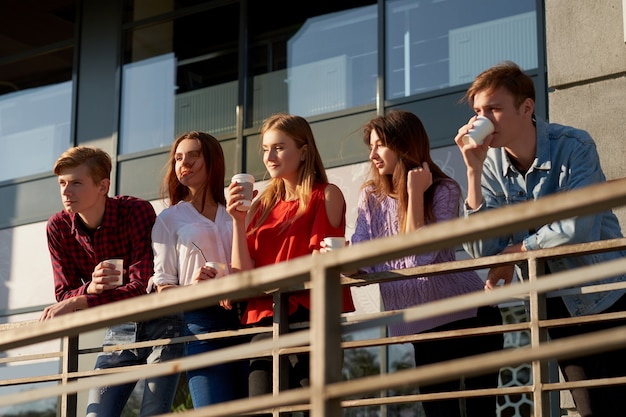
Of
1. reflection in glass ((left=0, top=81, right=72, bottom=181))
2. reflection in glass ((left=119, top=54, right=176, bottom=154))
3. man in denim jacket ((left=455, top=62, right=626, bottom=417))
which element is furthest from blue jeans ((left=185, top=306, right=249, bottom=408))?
reflection in glass ((left=0, top=81, right=72, bottom=181))

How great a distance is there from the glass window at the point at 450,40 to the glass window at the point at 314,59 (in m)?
0.28

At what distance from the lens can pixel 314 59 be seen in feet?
37.7

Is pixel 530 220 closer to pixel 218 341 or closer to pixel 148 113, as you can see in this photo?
pixel 218 341

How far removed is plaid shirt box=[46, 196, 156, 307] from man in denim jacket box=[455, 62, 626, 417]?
1.77 metres

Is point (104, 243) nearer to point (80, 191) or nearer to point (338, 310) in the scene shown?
point (80, 191)

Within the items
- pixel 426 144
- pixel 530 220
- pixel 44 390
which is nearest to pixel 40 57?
pixel 426 144

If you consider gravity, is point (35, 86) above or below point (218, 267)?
above

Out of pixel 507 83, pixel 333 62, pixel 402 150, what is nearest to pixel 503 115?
pixel 507 83

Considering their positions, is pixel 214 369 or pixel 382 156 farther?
pixel 214 369

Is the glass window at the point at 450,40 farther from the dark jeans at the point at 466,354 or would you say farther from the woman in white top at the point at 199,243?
the dark jeans at the point at 466,354

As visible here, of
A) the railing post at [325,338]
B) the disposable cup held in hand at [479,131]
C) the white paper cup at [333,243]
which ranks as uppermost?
the disposable cup held in hand at [479,131]

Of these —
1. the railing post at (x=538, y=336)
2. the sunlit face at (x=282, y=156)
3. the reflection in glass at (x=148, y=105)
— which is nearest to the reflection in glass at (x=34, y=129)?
the reflection in glass at (x=148, y=105)

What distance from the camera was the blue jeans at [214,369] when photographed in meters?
4.95

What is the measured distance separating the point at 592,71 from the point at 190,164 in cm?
230
